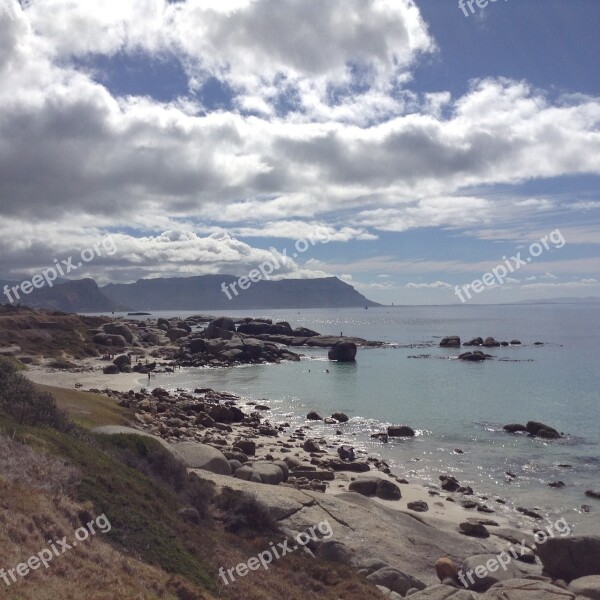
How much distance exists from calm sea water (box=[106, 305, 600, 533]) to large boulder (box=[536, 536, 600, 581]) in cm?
486

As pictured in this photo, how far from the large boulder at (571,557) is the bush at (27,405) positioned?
15751mm

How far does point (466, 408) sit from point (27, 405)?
136 ft

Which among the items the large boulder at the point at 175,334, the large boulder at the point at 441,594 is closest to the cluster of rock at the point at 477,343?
the large boulder at the point at 175,334

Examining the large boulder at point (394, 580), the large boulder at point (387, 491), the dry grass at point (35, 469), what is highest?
the dry grass at point (35, 469)

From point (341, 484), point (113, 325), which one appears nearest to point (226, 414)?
point (341, 484)

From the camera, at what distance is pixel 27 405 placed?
15.3 meters

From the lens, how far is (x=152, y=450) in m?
17.2

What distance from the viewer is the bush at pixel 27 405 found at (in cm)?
1495

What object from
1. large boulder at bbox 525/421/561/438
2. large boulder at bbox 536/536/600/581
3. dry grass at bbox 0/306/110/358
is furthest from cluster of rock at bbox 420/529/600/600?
dry grass at bbox 0/306/110/358

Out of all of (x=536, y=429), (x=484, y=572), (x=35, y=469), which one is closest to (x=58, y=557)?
(x=35, y=469)

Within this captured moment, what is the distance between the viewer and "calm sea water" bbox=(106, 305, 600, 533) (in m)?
28.8

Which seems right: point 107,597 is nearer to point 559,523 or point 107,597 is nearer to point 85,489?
→ point 85,489

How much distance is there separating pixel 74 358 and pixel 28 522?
7604cm

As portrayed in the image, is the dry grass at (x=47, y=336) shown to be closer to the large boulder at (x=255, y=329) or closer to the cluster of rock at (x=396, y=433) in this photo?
the large boulder at (x=255, y=329)
